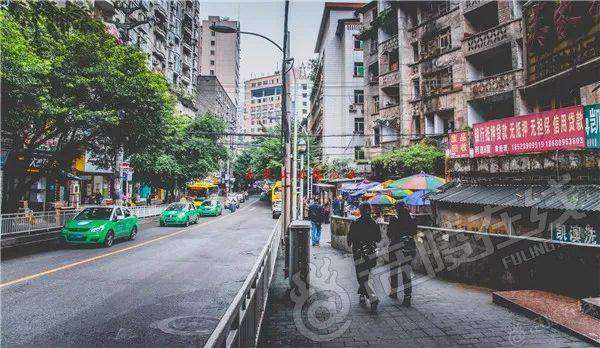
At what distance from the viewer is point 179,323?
619 centimetres

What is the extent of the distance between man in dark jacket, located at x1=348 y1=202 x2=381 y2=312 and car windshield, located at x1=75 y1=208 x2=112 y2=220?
11915mm

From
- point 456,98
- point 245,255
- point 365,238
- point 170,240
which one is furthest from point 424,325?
point 456,98

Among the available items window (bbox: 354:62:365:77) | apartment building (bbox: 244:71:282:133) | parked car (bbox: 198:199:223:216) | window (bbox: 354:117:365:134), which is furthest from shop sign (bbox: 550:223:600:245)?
apartment building (bbox: 244:71:282:133)

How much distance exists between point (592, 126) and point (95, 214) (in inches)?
688

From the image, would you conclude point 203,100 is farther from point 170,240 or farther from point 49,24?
point 49,24

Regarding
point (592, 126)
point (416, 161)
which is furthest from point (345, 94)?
point (592, 126)

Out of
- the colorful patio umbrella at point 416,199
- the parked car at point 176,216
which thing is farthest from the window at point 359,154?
the colorful patio umbrella at point 416,199

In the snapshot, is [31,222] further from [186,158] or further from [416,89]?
[416,89]

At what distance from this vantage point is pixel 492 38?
2341 cm

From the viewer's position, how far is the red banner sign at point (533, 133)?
12.0 metres

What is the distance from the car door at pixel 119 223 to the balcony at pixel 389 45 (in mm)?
25390

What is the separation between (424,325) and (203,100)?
70705 millimetres

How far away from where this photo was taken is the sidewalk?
17.0 ft

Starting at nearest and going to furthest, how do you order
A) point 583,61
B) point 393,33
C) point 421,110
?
point 583,61
point 421,110
point 393,33
